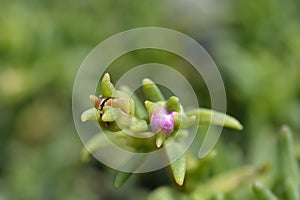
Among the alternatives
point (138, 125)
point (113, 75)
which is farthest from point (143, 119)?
point (113, 75)

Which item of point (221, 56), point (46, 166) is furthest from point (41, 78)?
point (221, 56)

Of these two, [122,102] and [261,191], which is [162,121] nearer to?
[122,102]

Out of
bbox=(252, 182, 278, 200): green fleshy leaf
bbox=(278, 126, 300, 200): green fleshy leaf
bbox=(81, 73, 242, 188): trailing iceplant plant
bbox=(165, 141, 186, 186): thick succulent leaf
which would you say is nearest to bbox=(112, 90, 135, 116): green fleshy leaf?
bbox=(81, 73, 242, 188): trailing iceplant plant

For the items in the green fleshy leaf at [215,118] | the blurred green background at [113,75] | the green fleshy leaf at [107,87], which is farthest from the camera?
the blurred green background at [113,75]

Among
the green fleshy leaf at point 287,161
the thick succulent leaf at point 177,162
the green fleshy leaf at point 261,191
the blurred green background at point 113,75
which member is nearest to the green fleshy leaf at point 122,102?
the thick succulent leaf at point 177,162

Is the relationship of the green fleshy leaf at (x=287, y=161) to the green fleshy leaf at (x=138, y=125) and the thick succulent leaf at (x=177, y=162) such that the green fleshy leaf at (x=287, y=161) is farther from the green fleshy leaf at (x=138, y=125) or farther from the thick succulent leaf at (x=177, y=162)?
the green fleshy leaf at (x=138, y=125)

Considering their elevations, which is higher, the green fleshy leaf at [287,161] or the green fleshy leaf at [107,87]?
the green fleshy leaf at [107,87]

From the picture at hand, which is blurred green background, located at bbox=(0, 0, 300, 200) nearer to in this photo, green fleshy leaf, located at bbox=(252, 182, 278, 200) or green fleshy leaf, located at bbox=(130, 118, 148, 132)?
green fleshy leaf, located at bbox=(252, 182, 278, 200)
